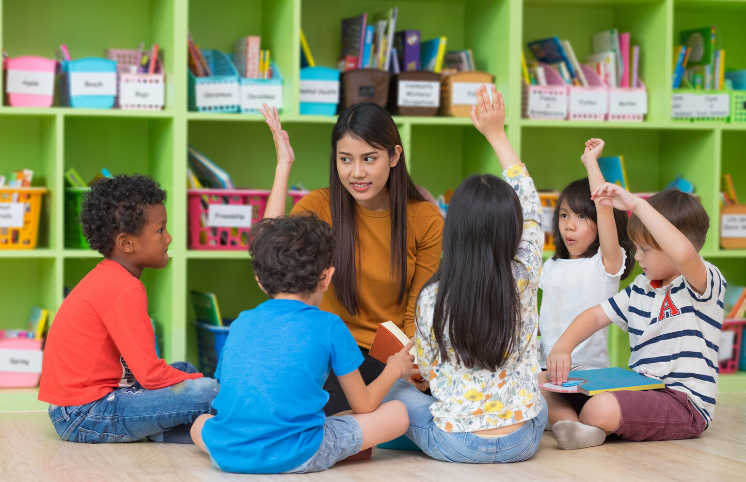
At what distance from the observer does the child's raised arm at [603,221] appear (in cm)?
210

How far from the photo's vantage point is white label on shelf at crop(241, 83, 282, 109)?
2.67 m

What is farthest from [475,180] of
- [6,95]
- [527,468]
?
[6,95]

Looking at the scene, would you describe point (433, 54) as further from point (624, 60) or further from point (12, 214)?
point (12, 214)

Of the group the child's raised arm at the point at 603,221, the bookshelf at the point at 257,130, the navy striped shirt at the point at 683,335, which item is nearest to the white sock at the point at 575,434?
the navy striped shirt at the point at 683,335

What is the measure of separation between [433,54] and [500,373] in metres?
1.47

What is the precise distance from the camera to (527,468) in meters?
1.78

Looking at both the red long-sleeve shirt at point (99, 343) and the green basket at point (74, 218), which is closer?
the red long-sleeve shirt at point (99, 343)

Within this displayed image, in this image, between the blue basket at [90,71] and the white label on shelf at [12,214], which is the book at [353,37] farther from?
the white label on shelf at [12,214]

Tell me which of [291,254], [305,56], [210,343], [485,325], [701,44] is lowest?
[210,343]

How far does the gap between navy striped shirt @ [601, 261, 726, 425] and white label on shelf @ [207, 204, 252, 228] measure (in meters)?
1.26

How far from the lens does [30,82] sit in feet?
8.29

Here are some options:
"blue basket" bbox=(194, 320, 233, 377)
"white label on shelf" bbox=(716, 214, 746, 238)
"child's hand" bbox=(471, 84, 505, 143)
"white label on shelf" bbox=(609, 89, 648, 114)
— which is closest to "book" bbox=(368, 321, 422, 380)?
"child's hand" bbox=(471, 84, 505, 143)

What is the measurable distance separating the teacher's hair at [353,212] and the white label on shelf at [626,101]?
110 cm

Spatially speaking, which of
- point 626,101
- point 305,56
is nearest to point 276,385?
point 305,56
